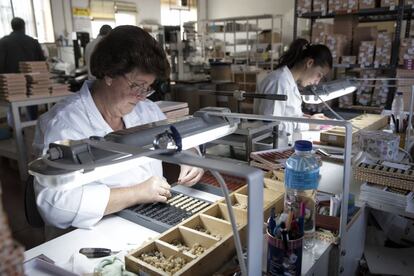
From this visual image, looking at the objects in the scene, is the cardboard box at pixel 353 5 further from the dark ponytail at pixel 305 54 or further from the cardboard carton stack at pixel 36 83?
the cardboard carton stack at pixel 36 83

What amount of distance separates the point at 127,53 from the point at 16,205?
2.50 meters

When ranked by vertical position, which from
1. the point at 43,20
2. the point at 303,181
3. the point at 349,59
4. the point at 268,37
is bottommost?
the point at 303,181

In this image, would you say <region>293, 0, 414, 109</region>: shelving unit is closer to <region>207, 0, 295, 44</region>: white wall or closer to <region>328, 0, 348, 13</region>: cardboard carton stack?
<region>328, 0, 348, 13</region>: cardboard carton stack

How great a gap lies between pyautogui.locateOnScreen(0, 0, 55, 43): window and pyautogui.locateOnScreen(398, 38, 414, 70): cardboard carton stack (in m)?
6.44

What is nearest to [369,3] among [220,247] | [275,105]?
[275,105]

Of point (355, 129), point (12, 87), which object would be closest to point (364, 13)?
point (355, 129)

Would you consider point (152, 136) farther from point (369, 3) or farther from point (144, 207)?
point (369, 3)

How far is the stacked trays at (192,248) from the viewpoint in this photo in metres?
0.91

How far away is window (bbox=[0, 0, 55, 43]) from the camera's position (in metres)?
6.61

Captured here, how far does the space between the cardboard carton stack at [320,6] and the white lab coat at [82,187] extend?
3.47m

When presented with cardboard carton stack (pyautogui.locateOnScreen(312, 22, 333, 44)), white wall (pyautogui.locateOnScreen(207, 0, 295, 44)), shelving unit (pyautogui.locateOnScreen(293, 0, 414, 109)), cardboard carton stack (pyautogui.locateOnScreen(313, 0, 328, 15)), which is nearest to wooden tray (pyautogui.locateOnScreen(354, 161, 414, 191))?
shelving unit (pyautogui.locateOnScreen(293, 0, 414, 109))

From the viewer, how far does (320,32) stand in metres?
4.35

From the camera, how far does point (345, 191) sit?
3.31 feet

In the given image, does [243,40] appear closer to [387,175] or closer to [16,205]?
[16,205]
